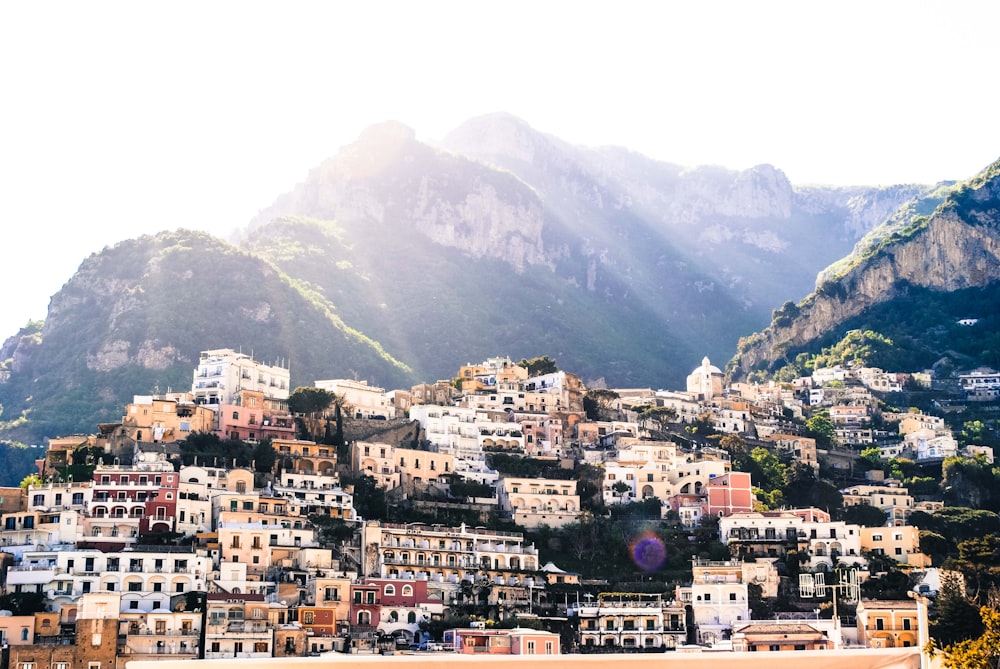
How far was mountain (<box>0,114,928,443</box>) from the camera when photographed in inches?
3460

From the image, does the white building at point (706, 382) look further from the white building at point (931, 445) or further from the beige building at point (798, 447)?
the white building at point (931, 445)

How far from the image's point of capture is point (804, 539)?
172 feet

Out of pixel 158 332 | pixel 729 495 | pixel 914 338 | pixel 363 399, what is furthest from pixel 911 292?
pixel 158 332

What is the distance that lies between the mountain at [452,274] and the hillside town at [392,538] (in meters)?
20.7

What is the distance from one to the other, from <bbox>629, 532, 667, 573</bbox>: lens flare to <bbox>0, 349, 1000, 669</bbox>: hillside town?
0.37ft

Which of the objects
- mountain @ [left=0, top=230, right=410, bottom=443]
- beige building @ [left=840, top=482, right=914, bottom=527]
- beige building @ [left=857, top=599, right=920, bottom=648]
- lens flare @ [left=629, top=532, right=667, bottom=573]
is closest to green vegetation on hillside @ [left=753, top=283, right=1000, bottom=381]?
beige building @ [left=840, top=482, right=914, bottom=527]

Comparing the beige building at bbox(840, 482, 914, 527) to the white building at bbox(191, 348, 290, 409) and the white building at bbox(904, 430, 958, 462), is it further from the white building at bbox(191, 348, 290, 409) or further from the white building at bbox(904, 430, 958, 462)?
the white building at bbox(191, 348, 290, 409)

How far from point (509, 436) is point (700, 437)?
11.4 meters

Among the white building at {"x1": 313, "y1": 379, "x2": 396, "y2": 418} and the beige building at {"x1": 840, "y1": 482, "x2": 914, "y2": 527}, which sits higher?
the white building at {"x1": 313, "y1": 379, "x2": 396, "y2": 418}

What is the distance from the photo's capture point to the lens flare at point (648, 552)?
165 ft

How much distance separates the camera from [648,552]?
51.1 m

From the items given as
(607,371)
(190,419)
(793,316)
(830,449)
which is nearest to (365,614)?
(190,419)

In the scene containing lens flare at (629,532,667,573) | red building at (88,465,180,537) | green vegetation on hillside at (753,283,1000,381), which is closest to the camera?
red building at (88,465,180,537)

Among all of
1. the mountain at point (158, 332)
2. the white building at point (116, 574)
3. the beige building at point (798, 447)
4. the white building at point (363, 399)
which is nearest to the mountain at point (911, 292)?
the beige building at point (798, 447)
